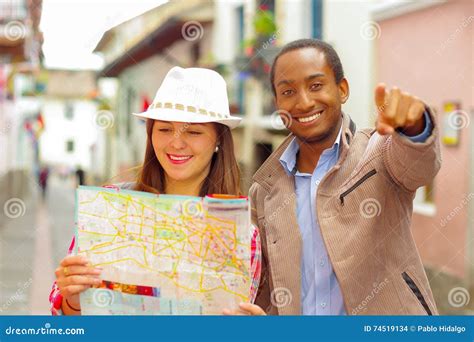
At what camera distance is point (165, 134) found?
6.56ft

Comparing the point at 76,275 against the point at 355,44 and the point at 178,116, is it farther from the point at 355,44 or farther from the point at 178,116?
the point at 355,44

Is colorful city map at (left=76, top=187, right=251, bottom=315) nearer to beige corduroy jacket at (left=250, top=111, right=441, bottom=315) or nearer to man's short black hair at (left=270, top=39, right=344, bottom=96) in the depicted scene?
beige corduroy jacket at (left=250, top=111, right=441, bottom=315)

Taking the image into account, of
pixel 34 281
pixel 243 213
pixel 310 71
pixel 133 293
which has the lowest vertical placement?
pixel 34 281

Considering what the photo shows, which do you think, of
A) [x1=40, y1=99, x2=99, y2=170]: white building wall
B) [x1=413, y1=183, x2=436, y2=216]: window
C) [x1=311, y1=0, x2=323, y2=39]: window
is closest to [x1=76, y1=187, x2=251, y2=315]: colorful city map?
[x1=413, y1=183, x2=436, y2=216]: window

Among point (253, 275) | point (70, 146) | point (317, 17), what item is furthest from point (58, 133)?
point (253, 275)

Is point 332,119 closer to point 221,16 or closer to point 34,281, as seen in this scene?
point 34,281

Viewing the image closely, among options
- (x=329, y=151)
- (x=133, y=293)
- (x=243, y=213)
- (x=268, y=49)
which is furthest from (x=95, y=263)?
(x=268, y=49)

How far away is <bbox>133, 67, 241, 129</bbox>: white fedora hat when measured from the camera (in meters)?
1.96

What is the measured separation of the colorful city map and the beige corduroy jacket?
227mm

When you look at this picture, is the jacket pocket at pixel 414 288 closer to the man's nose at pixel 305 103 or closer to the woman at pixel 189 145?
the woman at pixel 189 145

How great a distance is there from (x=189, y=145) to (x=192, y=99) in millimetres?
130

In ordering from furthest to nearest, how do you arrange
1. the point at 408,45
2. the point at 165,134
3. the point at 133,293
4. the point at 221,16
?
1. the point at 221,16
2. the point at 408,45
3. the point at 165,134
4. the point at 133,293

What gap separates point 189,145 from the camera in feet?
6.49

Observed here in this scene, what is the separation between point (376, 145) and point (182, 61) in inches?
460
